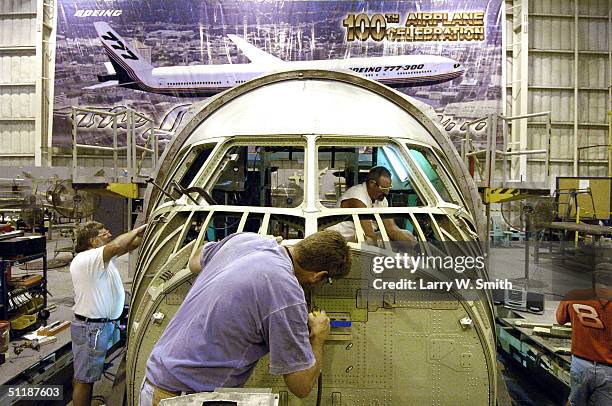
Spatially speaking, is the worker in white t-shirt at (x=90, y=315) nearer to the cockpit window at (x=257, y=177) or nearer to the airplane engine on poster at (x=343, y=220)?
the airplane engine on poster at (x=343, y=220)

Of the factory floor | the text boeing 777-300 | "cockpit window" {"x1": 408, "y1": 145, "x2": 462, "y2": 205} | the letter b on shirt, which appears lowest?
the factory floor

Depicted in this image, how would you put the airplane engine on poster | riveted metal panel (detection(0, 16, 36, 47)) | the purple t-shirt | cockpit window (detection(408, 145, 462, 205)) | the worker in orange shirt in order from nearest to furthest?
the purple t-shirt < the airplane engine on poster < the worker in orange shirt < cockpit window (detection(408, 145, 462, 205)) < riveted metal panel (detection(0, 16, 36, 47))

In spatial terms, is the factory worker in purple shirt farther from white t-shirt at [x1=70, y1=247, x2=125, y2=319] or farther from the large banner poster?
the large banner poster

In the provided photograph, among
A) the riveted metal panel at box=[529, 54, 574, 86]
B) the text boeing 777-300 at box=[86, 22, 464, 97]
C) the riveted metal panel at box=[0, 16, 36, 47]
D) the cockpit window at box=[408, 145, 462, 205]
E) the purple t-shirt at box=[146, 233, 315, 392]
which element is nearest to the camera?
the purple t-shirt at box=[146, 233, 315, 392]

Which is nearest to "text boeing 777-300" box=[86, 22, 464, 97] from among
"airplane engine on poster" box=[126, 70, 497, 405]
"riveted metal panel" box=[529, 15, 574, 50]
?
"riveted metal panel" box=[529, 15, 574, 50]

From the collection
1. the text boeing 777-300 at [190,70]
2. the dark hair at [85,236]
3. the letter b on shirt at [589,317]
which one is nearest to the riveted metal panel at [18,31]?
the text boeing 777-300 at [190,70]

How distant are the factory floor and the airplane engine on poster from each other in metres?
1.30

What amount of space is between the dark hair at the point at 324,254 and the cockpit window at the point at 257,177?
6.11 feet

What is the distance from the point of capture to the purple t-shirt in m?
2.27

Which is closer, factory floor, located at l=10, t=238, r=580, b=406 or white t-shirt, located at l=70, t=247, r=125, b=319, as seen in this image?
white t-shirt, located at l=70, t=247, r=125, b=319

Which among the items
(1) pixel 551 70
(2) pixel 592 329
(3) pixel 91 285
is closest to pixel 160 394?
(3) pixel 91 285

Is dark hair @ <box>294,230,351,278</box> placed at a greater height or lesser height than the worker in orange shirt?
greater

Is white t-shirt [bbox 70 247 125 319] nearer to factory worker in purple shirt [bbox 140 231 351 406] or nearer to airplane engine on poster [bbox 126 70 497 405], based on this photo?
airplane engine on poster [bbox 126 70 497 405]

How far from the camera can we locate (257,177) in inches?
284
